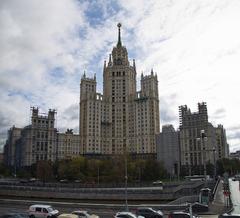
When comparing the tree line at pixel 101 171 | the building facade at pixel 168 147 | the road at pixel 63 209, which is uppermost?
the building facade at pixel 168 147

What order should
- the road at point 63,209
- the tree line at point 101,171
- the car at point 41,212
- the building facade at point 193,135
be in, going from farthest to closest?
the building facade at point 193,135 < the tree line at point 101,171 < the road at point 63,209 < the car at point 41,212

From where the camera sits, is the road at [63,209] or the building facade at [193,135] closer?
the road at [63,209]

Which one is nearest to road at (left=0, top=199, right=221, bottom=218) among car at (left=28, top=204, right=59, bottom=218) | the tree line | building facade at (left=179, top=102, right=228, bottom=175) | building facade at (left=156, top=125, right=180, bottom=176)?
car at (left=28, top=204, right=59, bottom=218)

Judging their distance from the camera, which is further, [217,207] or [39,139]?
[39,139]

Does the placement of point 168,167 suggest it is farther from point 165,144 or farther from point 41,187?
point 41,187

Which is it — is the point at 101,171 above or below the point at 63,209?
above

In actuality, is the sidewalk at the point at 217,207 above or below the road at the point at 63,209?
above

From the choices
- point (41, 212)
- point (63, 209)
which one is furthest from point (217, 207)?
point (41, 212)

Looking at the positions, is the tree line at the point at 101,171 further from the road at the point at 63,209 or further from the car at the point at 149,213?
the car at the point at 149,213

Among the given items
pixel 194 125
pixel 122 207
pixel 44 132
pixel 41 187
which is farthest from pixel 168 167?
pixel 122 207

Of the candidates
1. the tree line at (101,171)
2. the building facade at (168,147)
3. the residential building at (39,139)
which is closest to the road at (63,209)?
the tree line at (101,171)

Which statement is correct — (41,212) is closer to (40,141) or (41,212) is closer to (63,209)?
(63,209)

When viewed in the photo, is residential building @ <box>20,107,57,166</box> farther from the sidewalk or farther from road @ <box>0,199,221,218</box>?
the sidewalk

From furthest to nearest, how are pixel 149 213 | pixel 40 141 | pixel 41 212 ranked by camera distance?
pixel 40 141 → pixel 41 212 → pixel 149 213
